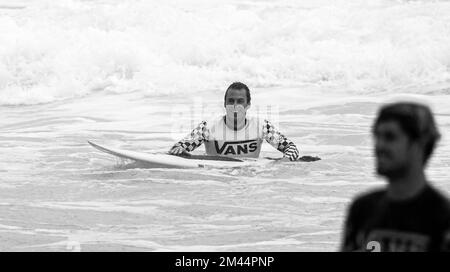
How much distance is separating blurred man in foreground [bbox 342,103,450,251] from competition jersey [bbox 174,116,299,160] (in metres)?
7.72

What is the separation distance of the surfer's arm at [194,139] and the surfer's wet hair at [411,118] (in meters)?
7.85

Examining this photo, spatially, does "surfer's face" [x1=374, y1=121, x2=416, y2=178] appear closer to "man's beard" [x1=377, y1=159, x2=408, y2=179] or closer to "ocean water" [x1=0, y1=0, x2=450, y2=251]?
"man's beard" [x1=377, y1=159, x2=408, y2=179]

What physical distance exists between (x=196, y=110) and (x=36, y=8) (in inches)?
341

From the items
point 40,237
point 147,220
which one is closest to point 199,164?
point 147,220

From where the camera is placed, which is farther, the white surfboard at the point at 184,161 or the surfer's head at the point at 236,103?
the white surfboard at the point at 184,161

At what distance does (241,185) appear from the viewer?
941 centimetres

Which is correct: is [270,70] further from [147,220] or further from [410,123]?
[410,123]

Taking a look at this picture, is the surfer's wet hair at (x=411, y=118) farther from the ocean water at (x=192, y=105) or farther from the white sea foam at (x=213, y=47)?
the white sea foam at (x=213, y=47)

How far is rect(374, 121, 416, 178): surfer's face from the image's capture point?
217cm

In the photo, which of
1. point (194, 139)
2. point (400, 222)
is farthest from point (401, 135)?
point (194, 139)

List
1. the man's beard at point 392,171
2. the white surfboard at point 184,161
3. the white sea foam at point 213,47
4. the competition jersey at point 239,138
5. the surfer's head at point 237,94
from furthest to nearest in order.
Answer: the white sea foam at point 213,47 → the competition jersey at point 239,138 → the white surfboard at point 184,161 → the surfer's head at point 237,94 → the man's beard at point 392,171

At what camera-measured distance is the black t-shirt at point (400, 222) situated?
2195 millimetres

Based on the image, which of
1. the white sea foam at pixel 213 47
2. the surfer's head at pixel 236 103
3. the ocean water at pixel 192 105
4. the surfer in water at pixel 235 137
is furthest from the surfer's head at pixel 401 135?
the white sea foam at pixel 213 47

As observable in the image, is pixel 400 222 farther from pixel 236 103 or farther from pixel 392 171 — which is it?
pixel 236 103
